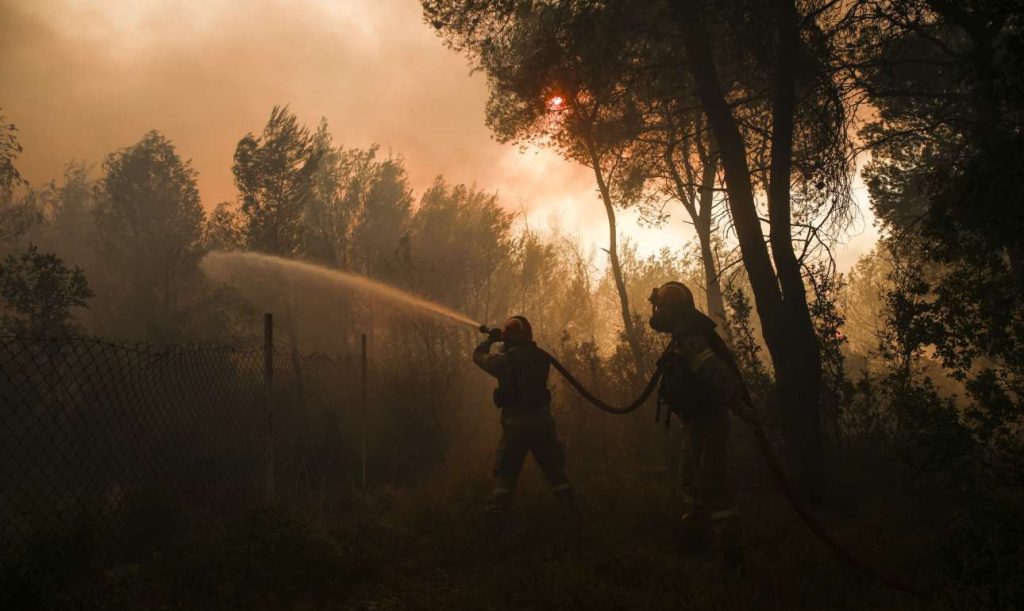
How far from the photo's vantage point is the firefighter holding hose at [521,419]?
6805mm

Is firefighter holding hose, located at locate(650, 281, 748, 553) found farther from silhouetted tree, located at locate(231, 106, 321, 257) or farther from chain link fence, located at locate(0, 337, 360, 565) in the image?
silhouetted tree, located at locate(231, 106, 321, 257)

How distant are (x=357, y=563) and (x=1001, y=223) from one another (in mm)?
6584

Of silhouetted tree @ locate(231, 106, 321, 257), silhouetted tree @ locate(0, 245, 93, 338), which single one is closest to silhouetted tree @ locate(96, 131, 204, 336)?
silhouetted tree @ locate(231, 106, 321, 257)

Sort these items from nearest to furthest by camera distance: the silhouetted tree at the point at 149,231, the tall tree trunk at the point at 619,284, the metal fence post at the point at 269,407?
1. the metal fence post at the point at 269,407
2. the tall tree trunk at the point at 619,284
3. the silhouetted tree at the point at 149,231

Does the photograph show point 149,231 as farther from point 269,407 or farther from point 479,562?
point 479,562

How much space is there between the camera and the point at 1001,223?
19.3 feet

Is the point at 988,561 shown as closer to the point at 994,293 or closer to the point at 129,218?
the point at 994,293

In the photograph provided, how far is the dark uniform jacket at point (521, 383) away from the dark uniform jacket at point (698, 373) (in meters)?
1.34

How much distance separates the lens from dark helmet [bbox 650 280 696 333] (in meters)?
6.32

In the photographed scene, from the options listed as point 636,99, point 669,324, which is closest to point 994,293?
point 669,324

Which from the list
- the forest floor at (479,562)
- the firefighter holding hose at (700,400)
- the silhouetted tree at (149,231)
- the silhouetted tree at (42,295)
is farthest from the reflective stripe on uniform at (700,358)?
the silhouetted tree at (149,231)

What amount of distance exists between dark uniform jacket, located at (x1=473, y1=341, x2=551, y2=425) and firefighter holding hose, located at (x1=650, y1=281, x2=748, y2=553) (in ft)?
4.39

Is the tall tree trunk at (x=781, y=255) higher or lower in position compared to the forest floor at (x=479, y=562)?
higher

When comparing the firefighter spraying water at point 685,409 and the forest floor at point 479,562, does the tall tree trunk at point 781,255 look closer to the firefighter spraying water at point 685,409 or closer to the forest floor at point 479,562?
the forest floor at point 479,562
